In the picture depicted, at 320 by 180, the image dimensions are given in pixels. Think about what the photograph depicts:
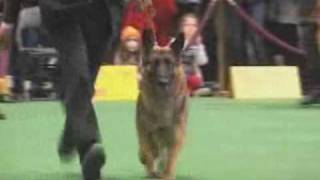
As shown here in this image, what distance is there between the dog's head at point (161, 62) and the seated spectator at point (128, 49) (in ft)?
19.6

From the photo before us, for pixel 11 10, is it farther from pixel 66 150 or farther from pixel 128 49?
pixel 128 49

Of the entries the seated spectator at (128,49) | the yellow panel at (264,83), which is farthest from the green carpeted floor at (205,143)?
the seated spectator at (128,49)

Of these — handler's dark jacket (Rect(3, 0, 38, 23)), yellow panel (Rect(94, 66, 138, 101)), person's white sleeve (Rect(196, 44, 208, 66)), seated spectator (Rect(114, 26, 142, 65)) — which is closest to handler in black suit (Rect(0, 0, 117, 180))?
handler's dark jacket (Rect(3, 0, 38, 23))

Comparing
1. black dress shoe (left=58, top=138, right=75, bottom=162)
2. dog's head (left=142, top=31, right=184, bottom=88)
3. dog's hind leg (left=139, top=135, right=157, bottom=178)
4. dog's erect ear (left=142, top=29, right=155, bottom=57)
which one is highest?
dog's erect ear (left=142, top=29, right=155, bottom=57)

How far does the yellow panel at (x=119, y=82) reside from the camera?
1073cm

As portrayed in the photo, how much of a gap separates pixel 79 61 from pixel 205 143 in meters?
2.33

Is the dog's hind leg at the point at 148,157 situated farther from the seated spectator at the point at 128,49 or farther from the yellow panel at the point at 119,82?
the seated spectator at the point at 128,49

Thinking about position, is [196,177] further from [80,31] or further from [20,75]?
[20,75]

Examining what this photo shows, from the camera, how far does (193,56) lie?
11500mm

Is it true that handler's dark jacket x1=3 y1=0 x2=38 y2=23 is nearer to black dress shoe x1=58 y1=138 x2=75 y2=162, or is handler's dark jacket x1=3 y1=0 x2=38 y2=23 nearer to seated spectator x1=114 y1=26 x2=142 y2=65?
black dress shoe x1=58 y1=138 x2=75 y2=162

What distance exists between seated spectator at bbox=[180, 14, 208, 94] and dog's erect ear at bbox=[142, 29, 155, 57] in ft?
18.5

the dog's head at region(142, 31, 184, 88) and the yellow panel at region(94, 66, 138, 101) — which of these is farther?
the yellow panel at region(94, 66, 138, 101)

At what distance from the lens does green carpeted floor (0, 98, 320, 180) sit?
5.36 meters

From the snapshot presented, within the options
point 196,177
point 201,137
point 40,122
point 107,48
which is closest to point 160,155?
point 196,177
